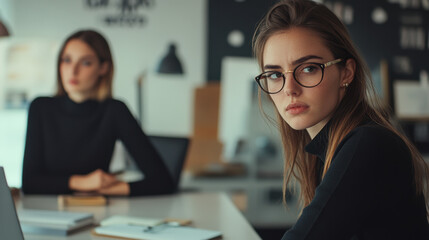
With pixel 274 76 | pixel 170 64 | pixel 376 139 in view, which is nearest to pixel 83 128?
pixel 274 76

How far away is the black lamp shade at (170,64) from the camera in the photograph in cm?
494

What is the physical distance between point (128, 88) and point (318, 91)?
413 cm

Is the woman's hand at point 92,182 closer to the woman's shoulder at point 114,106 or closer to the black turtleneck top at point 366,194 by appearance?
the woman's shoulder at point 114,106

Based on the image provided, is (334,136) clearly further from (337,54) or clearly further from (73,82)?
(73,82)

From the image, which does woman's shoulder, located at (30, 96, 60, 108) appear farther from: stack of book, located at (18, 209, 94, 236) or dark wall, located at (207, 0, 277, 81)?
dark wall, located at (207, 0, 277, 81)

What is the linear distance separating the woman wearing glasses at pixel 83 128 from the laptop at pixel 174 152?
0.24m

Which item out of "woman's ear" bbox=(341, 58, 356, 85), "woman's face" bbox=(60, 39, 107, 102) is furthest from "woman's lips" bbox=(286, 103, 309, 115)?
"woman's face" bbox=(60, 39, 107, 102)

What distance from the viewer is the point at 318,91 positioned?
129 cm

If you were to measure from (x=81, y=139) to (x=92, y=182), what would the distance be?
0.31 m

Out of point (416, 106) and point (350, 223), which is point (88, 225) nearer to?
point (350, 223)

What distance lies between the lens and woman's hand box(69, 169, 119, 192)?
2197 millimetres

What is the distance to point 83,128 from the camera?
2.44 metres

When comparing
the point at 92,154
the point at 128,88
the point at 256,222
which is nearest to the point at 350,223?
the point at 92,154

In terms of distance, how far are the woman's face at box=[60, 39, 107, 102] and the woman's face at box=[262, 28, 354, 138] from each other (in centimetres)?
119
